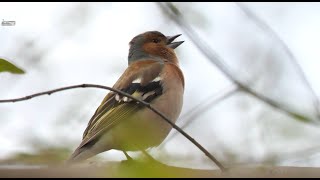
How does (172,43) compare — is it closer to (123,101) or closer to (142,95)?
(142,95)

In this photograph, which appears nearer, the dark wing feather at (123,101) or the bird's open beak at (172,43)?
the dark wing feather at (123,101)

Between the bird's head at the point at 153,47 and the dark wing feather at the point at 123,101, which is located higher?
the bird's head at the point at 153,47

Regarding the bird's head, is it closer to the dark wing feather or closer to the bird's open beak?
the bird's open beak

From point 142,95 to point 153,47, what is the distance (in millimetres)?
1290

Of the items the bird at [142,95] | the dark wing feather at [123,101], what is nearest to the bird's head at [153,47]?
the bird at [142,95]

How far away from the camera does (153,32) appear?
5.67m

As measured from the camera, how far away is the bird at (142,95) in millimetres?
3791

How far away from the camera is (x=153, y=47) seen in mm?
5590

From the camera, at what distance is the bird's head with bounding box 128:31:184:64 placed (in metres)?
5.48

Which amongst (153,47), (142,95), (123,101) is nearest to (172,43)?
(153,47)

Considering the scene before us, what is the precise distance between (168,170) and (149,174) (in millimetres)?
79

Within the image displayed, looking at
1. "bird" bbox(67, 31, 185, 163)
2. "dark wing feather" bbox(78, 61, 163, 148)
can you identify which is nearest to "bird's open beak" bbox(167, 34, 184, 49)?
"bird" bbox(67, 31, 185, 163)

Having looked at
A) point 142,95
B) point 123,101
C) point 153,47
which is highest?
point 153,47

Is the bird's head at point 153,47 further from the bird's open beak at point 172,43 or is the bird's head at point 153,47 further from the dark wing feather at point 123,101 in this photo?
the dark wing feather at point 123,101
